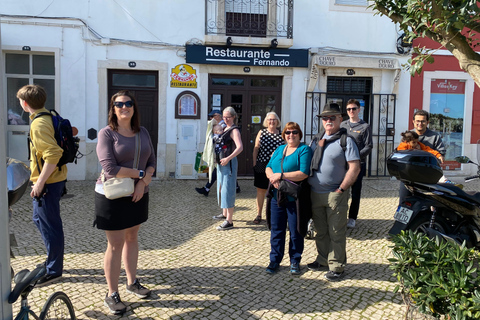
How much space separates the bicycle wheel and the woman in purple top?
448 millimetres

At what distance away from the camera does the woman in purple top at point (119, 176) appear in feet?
10.4

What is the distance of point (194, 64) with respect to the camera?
9969 millimetres

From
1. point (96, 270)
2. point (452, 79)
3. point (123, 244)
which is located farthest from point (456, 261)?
point (452, 79)

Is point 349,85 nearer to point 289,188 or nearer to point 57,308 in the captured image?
point 289,188

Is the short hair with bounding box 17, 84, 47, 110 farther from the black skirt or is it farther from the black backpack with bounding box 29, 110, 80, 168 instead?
the black skirt

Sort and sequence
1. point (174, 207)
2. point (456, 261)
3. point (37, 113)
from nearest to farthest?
point (456, 261) → point (37, 113) → point (174, 207)

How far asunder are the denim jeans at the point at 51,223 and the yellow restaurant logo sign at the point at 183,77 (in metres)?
6.50

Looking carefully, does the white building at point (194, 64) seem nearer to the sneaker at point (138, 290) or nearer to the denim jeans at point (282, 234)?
the denim jeans at point (282, 234)

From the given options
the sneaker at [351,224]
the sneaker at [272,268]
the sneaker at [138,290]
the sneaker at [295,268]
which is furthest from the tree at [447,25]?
the sneaker at [351,224]

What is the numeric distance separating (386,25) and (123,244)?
979 centimetres

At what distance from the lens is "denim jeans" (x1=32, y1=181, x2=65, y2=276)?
363 centimetres

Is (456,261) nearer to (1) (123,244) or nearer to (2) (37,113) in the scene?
(1) (123,244)

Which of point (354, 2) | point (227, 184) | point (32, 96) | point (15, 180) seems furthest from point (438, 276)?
point (354, 2)

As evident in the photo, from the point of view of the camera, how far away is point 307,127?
34.7 ft
